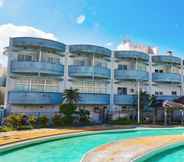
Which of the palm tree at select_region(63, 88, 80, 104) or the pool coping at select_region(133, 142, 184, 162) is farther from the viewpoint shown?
the palm tree at select_region(63, 88, 80, 104)

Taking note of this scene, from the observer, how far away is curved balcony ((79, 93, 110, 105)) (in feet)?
96.0

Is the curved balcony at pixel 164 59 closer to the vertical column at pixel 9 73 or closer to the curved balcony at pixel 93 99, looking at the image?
the curved balcony at pixel 93 99

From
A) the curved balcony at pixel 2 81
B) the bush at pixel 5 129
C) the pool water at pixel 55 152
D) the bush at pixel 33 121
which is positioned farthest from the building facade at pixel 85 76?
the pool water at pixel 55 152

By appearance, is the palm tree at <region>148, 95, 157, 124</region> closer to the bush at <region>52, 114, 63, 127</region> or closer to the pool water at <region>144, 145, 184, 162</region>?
the bush at <region>52, 114, 63, 127</region>

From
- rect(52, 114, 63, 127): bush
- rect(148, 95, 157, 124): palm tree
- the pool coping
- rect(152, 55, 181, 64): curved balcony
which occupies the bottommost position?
the pool coping

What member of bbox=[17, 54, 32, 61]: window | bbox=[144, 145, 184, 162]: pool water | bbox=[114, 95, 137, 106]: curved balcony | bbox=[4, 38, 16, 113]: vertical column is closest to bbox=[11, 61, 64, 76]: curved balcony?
bbox=[4, 38, 16, 113]: vertical column

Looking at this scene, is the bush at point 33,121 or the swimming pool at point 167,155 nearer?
the swimming pool at point 167,155

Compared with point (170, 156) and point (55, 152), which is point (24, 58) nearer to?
point (55, 152)

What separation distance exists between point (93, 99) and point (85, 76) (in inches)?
125

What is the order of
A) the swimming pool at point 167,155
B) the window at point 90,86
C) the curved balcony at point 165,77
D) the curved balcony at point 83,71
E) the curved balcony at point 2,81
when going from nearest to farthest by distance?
the swimming pool at point 167,155
the curved balcony at point 2,81
the curved balcony at point 83,71
the window at point 90,86
the curved balcony at point 165,77

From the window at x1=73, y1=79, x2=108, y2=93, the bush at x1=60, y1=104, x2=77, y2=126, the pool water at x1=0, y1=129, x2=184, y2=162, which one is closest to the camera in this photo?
the pool water at x1=0, y1=129, x2=184, y2=162

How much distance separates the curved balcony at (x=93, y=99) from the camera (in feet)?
96.0

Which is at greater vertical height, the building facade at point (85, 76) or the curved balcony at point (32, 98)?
the building facade at point (85, 76)

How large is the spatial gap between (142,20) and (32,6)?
9.35 m
